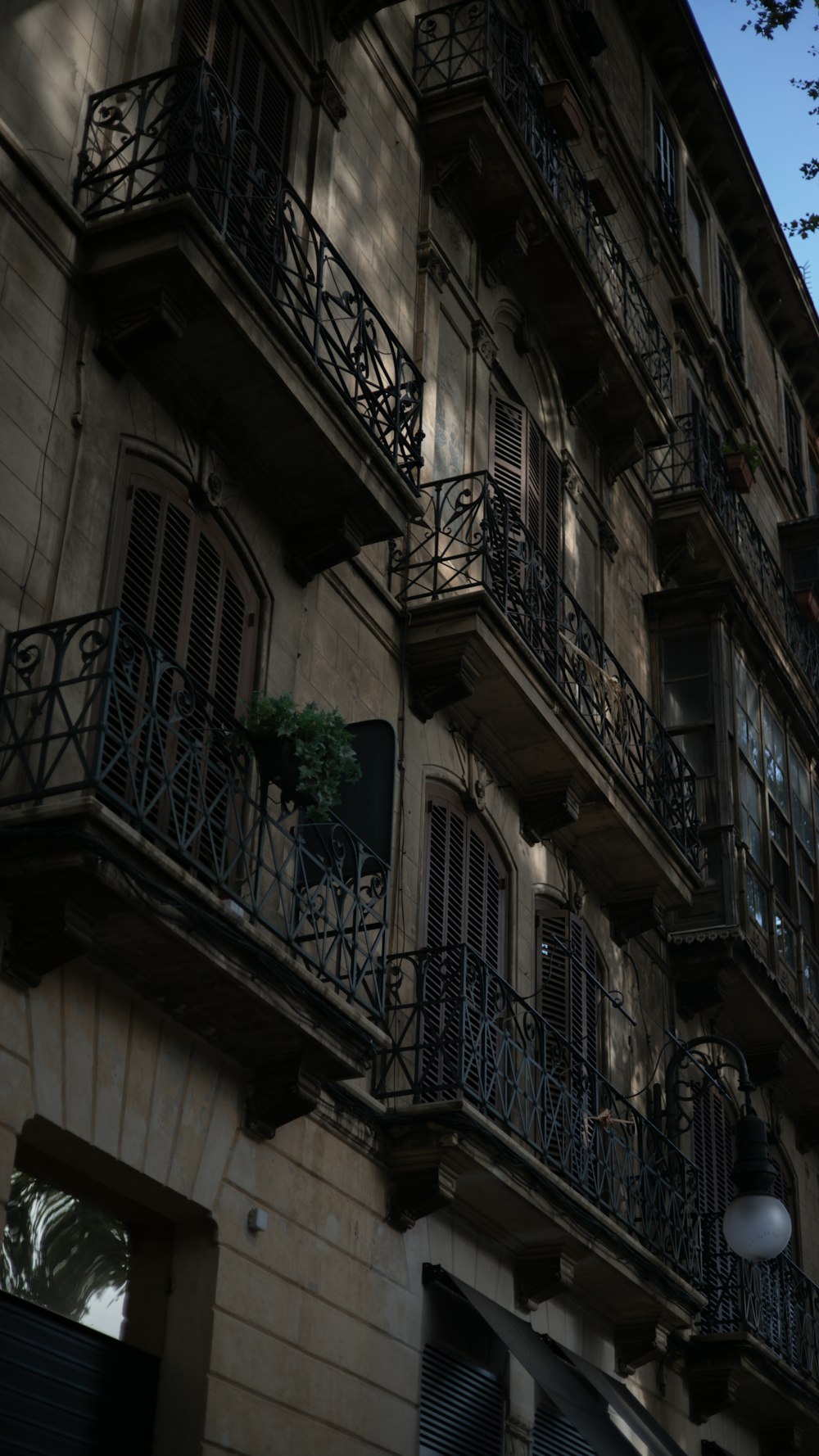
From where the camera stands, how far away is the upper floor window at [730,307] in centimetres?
2847

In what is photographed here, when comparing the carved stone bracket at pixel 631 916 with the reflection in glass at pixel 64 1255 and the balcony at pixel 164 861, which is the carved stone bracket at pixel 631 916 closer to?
the balcony at pixel 164 861

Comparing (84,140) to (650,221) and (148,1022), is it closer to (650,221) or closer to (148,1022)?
(148,1022)

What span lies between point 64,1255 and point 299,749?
3251 millimetres

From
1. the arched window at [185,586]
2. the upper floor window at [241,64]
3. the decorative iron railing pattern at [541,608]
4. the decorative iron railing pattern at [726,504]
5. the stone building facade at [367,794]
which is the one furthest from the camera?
the decorative iron railing pattern at [726,504]

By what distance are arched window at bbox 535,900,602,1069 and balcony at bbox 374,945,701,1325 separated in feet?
1.14

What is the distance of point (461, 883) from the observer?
15289 millimetres

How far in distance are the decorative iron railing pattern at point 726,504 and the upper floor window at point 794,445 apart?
4.91 m

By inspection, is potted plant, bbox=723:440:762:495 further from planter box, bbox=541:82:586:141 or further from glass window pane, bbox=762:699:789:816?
planter box, bbox=541:82:586:141

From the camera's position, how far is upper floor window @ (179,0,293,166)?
13.8 metres

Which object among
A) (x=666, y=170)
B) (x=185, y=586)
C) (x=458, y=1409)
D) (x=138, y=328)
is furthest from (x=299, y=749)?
(x=666, y=170)

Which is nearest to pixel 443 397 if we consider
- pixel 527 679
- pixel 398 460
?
pixel 398 460

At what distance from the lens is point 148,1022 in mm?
10555

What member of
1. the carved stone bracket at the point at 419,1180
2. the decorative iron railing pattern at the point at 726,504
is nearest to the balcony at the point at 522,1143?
the carved stone bracket at the point at 419,1180

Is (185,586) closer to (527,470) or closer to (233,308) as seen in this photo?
(233,308)
